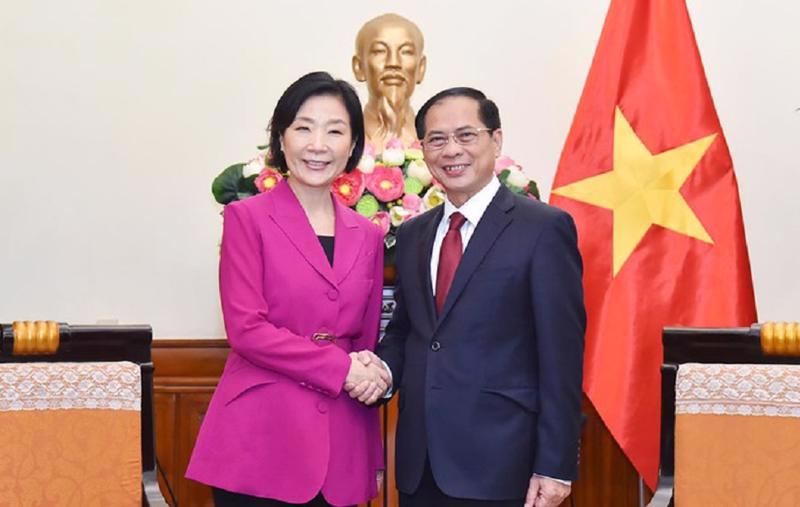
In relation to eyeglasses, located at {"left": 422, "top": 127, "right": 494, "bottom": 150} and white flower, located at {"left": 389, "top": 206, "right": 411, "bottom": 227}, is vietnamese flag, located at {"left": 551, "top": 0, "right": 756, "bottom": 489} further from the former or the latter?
→ eyeglasses, located at {"left": 422, "top": 127, "right": 494, "bottom": 150}

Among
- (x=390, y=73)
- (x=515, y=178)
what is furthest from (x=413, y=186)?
(x=390, y=73)

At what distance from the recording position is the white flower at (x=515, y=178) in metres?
3.15

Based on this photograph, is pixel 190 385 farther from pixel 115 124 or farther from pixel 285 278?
pixel 285 278

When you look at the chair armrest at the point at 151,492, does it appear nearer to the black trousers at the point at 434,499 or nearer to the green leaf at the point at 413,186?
the black trousers at the point at 434,499

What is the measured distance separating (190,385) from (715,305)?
1.69 metres

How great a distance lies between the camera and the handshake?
229cm

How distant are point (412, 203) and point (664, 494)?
109 centimetres

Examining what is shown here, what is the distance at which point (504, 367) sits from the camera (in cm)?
225

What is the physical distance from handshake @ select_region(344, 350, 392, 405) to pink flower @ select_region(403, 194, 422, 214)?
2.37 feet

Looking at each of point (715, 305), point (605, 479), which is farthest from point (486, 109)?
point (605, 479)

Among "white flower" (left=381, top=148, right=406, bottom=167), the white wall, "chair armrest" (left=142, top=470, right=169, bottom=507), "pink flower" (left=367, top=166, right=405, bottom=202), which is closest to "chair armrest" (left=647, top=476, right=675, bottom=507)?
"chair armrest" (left=142, top=470, right=169, bottom=507)

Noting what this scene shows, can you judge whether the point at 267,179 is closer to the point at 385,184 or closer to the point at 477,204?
the point at 385,184

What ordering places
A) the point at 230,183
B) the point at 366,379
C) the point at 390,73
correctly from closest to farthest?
the point at 366,379 → the point at 230,183 → the point at 390,73

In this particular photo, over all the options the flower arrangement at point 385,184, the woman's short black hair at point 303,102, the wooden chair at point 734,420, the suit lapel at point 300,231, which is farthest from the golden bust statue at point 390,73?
the wooden chair at point 734,420
